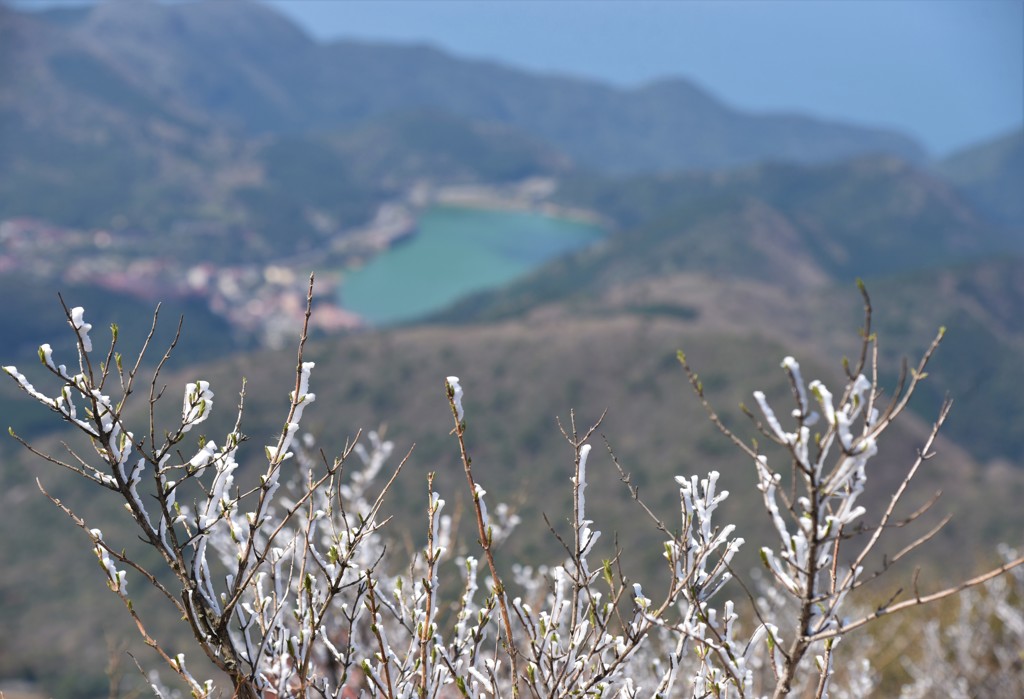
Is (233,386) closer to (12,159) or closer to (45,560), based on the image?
(45,560)

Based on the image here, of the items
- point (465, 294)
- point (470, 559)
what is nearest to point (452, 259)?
point (465, 294)

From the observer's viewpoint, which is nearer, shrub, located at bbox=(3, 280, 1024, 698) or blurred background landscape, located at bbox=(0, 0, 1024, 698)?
shrub, located at bbox=(3, 280, 1024, 698)

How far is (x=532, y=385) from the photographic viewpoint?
51.5 metres

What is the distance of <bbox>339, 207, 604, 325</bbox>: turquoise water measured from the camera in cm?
11412

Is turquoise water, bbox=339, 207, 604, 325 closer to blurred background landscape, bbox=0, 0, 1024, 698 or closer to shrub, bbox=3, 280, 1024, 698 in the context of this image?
blurred background landscape, bbox=0, 0, 1024, 698

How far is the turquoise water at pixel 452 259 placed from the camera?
114m

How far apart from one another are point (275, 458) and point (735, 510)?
34271mm

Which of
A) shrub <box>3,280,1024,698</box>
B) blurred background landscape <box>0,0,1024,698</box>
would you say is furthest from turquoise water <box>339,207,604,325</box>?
shrub <box>3,280,1024,698</box>

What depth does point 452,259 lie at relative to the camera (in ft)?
437

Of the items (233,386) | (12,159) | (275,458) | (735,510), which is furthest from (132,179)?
(275,458)

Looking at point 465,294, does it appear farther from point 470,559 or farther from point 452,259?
point 470,559

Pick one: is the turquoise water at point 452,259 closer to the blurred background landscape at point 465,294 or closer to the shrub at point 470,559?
the blurred background landscape at point 465,294

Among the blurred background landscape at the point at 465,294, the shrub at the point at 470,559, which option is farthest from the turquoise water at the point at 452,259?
the shrub at the point at 470,559

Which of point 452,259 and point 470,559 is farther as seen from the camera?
point 452,259
